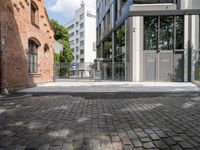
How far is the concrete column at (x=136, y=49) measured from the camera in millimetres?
21828

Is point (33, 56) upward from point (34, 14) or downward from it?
downward

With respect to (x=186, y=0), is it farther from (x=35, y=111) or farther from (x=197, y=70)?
(x=35, y=111)

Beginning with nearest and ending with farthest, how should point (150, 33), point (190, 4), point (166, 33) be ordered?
point (190, 4) → point (166, 33) → point (150, 33)

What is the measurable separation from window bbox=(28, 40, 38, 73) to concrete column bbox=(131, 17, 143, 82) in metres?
8.78

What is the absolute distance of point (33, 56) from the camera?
16875 mm

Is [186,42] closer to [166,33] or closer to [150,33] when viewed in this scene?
[166,33]

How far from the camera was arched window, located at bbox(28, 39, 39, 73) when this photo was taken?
16275 mm

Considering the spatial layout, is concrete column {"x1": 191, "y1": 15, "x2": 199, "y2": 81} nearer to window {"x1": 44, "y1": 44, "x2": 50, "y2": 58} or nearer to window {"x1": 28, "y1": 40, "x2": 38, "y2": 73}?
window {"x1": 44, "y1": 44, "x2": 50, "y2": 58}

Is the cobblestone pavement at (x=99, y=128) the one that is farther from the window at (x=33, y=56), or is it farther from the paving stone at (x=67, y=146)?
the window at (x=33, y=56)

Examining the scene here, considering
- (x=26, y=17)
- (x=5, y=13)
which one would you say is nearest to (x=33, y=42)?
(x=26, y=17)

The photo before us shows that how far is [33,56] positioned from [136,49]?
945cm

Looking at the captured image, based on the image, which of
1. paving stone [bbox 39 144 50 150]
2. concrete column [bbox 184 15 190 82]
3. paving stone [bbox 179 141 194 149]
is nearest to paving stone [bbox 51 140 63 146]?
paving stone [bbox 39 144 50 150]

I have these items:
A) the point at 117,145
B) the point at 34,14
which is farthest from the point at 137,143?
the point at 34,14

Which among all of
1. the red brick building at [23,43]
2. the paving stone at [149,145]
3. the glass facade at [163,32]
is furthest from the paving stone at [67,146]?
the glass facade at [163,32]
